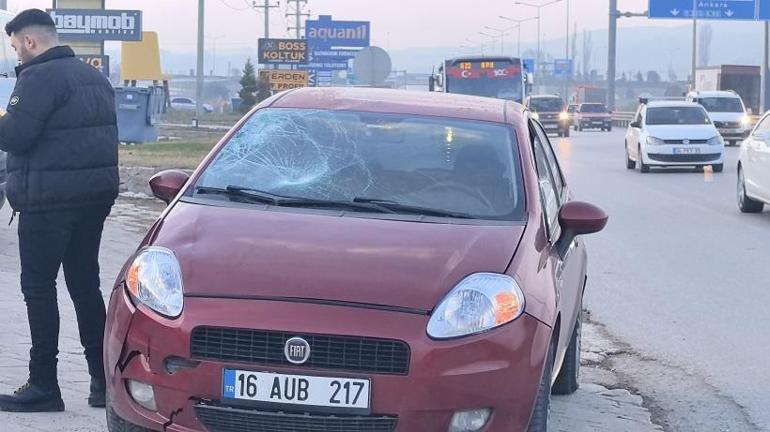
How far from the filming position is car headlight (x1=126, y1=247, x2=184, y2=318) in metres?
4.98

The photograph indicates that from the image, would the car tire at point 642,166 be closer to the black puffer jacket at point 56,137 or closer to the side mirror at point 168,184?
the side mirror at point 168,184

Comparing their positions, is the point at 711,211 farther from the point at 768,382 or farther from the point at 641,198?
the point at 768,382

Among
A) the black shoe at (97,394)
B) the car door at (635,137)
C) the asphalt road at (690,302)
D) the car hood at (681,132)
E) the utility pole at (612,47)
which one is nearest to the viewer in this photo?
the black shoe at (97,394)

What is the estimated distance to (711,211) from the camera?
62.5 ft

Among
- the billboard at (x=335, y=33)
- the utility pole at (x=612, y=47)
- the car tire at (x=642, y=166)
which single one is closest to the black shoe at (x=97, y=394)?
the car tire at (x=642, y=166)

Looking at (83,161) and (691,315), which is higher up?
(83,161)

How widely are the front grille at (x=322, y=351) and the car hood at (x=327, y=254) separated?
15 centimetres

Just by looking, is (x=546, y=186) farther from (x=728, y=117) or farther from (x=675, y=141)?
(x=728, y=117)

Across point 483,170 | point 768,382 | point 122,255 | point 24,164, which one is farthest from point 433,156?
point 122,255

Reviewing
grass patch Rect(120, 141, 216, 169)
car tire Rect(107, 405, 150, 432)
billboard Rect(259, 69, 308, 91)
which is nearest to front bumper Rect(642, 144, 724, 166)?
grass patch Rect(120, 141, 216, 169)

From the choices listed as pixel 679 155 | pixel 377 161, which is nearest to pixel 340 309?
pixel 377 161

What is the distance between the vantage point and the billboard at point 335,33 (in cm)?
10162

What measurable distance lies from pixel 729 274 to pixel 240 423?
8.30 metres

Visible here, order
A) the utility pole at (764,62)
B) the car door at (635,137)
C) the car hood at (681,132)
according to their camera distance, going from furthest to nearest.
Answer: the utility pole at (764,62), the car door at (635,137), the car hood at (681,132)
